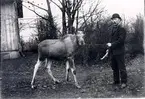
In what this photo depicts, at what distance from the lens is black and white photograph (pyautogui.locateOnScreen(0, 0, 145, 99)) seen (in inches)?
392

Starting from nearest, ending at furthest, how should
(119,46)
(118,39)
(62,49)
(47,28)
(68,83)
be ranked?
(118,39)
(119,46)
(62,49)
(68,83)
(47,28)

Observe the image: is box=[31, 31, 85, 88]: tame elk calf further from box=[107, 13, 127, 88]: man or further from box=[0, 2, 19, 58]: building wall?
box=[0, 2, 19, 58]: building wall

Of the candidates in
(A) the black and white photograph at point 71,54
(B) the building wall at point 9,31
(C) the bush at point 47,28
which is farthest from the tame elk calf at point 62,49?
(B) the building wall at point 9,31

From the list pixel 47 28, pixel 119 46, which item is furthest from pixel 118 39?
pixel 47 28

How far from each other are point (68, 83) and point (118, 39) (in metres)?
2.30

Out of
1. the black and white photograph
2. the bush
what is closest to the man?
the black and white photograph

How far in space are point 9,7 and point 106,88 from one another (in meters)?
8.74

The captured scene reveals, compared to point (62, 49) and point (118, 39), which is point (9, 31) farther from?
point (118, 39)

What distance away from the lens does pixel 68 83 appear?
35.7 ft

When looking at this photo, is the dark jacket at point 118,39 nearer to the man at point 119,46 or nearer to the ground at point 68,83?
the man at point 119,46

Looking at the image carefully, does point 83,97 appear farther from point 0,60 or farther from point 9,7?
point 9,7

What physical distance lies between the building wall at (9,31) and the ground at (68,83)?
1.28m

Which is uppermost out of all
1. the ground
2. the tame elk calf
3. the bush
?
the bush

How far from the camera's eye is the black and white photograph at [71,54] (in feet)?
32.6
